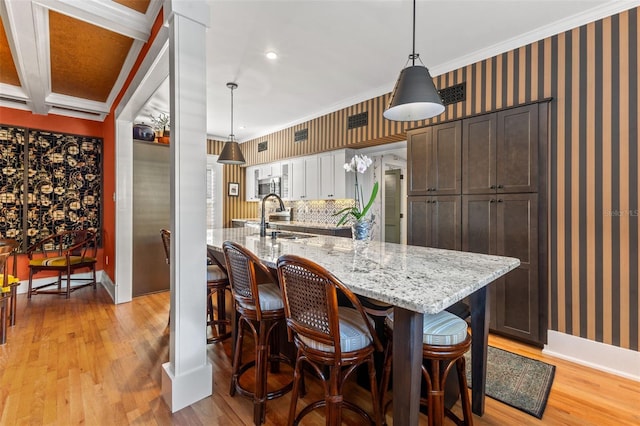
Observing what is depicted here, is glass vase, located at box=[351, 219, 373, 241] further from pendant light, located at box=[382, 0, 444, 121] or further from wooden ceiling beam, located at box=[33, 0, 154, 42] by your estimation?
wooden ceiling beam, located at box=[33, 0, 154, 42]

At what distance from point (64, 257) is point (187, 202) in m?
3.58

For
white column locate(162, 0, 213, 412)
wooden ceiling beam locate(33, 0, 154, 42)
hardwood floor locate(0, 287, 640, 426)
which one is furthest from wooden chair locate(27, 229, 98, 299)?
white column locate(162, 0, 213, 412)

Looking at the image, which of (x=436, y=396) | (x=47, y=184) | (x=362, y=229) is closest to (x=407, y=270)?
(x=436, y=396)

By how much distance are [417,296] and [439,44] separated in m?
2.78

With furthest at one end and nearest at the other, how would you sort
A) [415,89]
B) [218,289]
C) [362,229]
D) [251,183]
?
[251,183]
[218,289]
[362,229]
[415,89]

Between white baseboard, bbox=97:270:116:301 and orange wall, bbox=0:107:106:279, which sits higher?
orange wall, bbox=0:107:106:279

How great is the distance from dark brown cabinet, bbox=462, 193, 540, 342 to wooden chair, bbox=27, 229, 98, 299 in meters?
5.00

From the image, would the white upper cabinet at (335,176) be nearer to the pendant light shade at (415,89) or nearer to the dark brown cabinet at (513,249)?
the dark brown cabinet at (513,249)

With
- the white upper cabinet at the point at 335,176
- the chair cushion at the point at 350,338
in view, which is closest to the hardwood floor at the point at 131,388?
the chair cushion at the point at 350,338

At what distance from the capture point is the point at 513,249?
2777 mm

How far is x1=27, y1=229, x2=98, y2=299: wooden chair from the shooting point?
3.92m

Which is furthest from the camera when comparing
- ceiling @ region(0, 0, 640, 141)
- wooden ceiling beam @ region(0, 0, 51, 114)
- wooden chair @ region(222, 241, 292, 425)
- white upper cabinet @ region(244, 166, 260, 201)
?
white upper cabinet @ region(244, 166, 260, 201)

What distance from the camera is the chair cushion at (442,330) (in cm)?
130

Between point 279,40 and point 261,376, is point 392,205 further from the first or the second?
point 261,376
